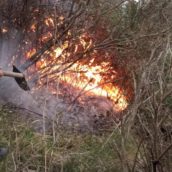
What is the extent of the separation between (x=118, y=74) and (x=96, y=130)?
4.81 feet

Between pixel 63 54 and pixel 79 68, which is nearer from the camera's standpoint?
pixel 63 54

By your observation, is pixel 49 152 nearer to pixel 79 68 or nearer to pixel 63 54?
pixel 63 54

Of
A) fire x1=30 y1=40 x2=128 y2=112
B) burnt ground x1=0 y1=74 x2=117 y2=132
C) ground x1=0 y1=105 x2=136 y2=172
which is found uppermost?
fire x1=30 y1=40 x2=128 y2=112

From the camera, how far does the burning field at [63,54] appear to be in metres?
7.17

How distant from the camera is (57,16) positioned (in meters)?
A: 7.20

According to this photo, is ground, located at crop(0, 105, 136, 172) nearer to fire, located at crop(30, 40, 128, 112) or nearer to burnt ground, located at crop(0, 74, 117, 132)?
burnt ground, located at crop(0, 74, 117, 132)

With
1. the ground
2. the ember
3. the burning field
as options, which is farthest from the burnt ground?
the ground

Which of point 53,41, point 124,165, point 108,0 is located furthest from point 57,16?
point 124,165

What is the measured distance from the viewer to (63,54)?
745cm

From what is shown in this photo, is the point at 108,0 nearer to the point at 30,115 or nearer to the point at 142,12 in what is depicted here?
the point at 142,12

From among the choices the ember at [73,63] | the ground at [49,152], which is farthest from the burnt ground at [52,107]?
the ground at [49,152]

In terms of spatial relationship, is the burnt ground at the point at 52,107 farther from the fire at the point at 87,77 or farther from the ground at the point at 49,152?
the ground at the point at 49,152

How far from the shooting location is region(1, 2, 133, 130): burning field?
717cm

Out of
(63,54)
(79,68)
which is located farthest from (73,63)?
(79,68)
